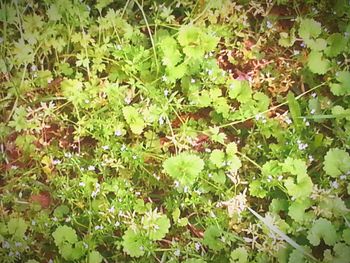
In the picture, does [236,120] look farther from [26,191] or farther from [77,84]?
[26,191]

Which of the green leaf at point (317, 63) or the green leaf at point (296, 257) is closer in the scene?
the green leaf at point (296, 257)

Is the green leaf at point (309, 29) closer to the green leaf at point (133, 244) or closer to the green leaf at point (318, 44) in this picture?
the green leaf at point (318, 44)

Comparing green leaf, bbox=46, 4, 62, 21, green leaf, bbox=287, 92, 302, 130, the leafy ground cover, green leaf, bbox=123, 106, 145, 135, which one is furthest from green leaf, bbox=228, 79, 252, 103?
green leaf, bbox=46, 4, 62, 21

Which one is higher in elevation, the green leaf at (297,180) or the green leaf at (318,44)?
the green leaf at (318,44)

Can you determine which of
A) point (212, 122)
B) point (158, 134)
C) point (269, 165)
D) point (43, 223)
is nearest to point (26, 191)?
point (43, 223)

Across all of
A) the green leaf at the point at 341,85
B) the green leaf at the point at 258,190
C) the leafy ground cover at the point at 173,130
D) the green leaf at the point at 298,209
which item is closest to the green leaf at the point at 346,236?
the leafy ground cover at the point at 173,130

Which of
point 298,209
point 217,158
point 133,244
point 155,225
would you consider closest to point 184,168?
point 217,158

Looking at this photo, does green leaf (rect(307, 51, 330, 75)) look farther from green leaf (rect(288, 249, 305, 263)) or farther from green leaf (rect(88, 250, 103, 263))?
green leaf (rect(88, 250, 103, 263))
